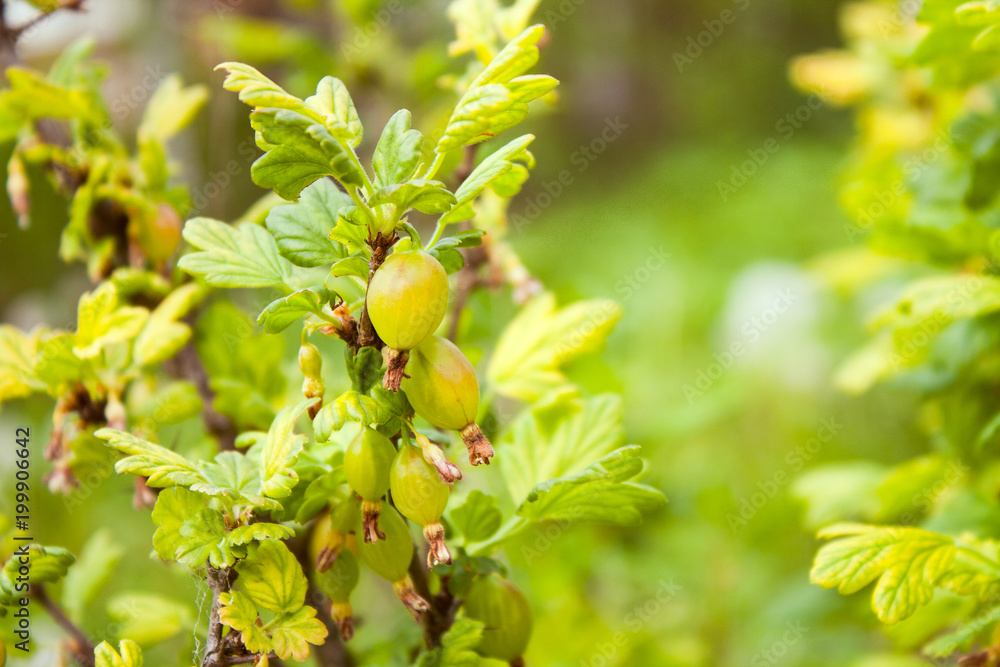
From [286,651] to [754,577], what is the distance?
0.94m

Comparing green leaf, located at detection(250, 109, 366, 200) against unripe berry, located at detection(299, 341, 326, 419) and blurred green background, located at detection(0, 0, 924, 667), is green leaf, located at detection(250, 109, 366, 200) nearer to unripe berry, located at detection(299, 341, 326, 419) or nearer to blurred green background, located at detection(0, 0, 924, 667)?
unripe berry, located at detection(299, 341, 326, 419)

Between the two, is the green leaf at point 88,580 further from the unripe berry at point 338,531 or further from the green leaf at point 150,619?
the unripe berry at point 338,531

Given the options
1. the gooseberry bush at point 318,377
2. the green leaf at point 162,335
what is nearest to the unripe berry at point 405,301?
the gooseberry bush at point 318,377

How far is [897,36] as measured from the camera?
1140 mm

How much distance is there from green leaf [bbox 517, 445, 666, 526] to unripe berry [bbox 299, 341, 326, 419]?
137 mm

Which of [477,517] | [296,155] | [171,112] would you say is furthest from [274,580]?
[171,112]

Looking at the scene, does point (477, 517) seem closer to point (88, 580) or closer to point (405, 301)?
point (405, 301)

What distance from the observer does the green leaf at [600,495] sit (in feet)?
1.40

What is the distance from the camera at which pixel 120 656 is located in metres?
0.42

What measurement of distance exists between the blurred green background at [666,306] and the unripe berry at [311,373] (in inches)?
11.5

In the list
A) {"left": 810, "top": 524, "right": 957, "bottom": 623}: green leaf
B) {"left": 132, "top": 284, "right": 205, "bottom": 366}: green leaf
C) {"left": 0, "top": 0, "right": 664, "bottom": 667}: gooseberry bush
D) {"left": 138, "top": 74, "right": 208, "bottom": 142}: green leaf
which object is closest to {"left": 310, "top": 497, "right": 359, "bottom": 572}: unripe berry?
{"left": 0, "top": 0, "right": 664, "bottom": 667}: gooseberry bush

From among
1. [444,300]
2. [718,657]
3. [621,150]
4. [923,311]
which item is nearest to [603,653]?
[718,657]

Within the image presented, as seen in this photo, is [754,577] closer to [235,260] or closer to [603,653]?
[603,653]

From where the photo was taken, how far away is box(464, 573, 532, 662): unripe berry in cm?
47
